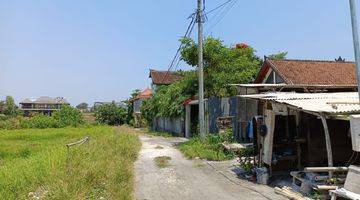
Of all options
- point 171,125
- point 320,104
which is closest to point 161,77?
point 171,125

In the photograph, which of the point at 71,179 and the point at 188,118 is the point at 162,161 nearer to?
the point at 71,179

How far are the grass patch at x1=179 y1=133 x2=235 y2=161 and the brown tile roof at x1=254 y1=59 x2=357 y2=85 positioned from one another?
4.54 m

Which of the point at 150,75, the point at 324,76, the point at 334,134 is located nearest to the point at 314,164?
the point at 334,134

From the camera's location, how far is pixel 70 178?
33.1ft

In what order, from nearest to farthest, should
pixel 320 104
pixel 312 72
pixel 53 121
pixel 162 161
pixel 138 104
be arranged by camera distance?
pixel 320 104 < pixel 162 161 < pixel 312 72 < pixel 53 121 < pixel 138 104

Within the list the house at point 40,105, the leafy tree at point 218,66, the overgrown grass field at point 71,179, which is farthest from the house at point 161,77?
the house at point 40,105

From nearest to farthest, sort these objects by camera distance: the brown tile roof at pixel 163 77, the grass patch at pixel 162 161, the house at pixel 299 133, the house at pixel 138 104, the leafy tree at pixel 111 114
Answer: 1. the house at pixel 299 133
2. the grass patch at pixel 162 161
3. the brown tile roof at pixel 163 77
4. the house at pixel 138 104
5. the leafy tree at pixel 111 114

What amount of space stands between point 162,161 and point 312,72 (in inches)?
414

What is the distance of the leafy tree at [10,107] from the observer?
86688 mm

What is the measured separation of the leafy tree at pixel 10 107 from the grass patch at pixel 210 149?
2915 inches

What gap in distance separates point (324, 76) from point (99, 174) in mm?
14903

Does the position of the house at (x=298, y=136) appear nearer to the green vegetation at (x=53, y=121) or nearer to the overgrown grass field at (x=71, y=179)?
the overgrown grass field at (x=71, y=179)

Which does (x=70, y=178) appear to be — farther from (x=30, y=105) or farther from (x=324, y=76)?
(x=30, y=105)

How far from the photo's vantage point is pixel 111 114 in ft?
192
